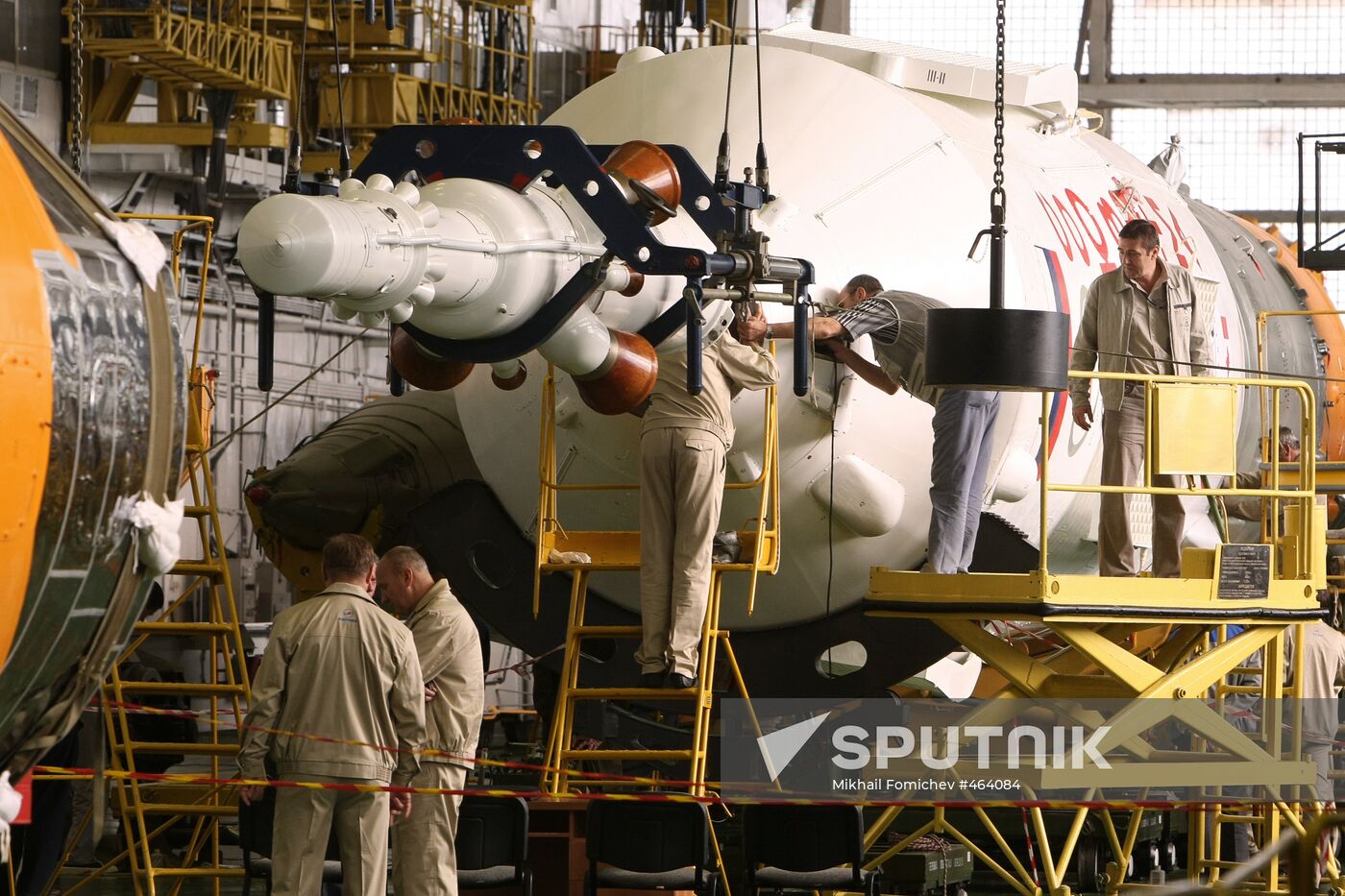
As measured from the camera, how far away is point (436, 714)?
25.5 feet

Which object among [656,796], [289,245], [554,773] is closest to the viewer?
[289,245]

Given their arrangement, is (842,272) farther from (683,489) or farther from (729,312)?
(683,489)

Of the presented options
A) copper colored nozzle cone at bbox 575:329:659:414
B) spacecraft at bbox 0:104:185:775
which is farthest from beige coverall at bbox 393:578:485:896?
spacecraft at bbox 0:104:185:775

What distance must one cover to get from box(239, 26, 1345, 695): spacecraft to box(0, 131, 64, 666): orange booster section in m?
2.72

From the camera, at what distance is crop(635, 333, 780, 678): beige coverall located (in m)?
7.60

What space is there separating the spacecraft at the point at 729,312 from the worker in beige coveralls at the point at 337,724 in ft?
3.21

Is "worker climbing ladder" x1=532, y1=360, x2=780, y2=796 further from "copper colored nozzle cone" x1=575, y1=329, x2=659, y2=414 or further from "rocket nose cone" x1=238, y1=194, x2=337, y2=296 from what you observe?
"rocket nose cone" x1=238, y1=194, x2=337, y2=296

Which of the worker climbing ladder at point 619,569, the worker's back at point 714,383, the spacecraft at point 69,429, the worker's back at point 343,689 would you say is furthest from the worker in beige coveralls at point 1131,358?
the spacecraft at point 69,429

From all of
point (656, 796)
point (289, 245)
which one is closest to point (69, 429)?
point (289, 245)

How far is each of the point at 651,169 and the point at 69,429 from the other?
11.1ft

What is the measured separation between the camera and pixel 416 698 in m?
7.18

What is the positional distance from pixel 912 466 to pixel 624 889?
2.19 metres

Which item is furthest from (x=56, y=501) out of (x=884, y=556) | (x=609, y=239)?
(x=884, y=556)

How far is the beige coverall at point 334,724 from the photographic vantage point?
696cm
